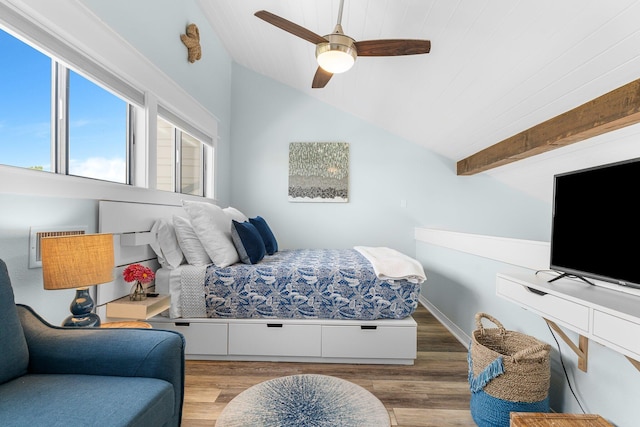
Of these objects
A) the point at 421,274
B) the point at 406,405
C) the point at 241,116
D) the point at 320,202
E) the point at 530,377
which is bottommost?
the point at 406,405

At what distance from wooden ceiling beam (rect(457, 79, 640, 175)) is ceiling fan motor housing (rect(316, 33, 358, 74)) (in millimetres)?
1451

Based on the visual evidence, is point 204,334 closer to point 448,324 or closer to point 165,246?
point 165,246

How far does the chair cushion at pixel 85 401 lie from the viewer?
0.92m

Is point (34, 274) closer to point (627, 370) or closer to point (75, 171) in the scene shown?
point (75, 171)

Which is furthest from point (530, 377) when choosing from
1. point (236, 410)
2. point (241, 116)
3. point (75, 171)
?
point (241, 116)

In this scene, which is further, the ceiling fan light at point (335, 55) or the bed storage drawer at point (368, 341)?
the bed storage drawer at point (368, 341)

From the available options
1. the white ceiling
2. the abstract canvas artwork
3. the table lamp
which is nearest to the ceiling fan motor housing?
the white ceiling

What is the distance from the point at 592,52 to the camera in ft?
5.34

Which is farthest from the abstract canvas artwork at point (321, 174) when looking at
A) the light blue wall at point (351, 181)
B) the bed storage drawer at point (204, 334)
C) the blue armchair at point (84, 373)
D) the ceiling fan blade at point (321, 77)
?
the blue armchair at point (84, 373)

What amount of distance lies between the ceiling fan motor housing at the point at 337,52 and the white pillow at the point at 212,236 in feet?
4.67

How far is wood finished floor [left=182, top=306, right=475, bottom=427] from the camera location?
5.81 feet

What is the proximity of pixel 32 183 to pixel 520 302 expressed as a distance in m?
2.33

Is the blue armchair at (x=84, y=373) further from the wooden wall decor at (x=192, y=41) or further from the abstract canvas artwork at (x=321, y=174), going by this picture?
the abstract canvas artwork at (x=321, y=174)

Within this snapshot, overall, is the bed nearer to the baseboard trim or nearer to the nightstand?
the nightstand
